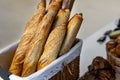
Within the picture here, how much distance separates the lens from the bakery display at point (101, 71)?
0.52 meters

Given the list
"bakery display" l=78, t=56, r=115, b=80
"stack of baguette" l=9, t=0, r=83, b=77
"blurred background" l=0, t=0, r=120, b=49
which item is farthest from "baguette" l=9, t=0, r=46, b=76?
"blurred background" l=0, t=0, r=120, b=49

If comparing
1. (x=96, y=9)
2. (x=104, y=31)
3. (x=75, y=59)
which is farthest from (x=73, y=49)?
(x=96, y=9)

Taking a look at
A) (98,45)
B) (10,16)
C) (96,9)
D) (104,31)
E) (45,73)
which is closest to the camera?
(45,73)

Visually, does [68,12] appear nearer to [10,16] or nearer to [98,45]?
[98,45]

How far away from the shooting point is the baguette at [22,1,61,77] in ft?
1.68

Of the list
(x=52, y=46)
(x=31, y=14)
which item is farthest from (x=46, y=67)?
(x=31, y=14)

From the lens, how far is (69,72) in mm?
545

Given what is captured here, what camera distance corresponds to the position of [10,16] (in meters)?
2.00

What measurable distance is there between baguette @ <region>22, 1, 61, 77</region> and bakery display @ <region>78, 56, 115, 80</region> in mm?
119

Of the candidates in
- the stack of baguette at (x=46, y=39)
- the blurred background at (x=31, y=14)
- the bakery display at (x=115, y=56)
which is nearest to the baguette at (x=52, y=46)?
the stack of baguette at (x=46, y=39)

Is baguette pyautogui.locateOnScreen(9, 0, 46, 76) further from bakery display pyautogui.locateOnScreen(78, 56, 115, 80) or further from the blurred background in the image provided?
the blurred background

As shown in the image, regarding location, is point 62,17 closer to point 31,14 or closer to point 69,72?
point 69,72

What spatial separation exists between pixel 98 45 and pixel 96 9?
36.9 inches

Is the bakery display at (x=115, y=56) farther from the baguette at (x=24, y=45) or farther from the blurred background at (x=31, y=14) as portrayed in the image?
the blurred background at (x=31, y=14)
